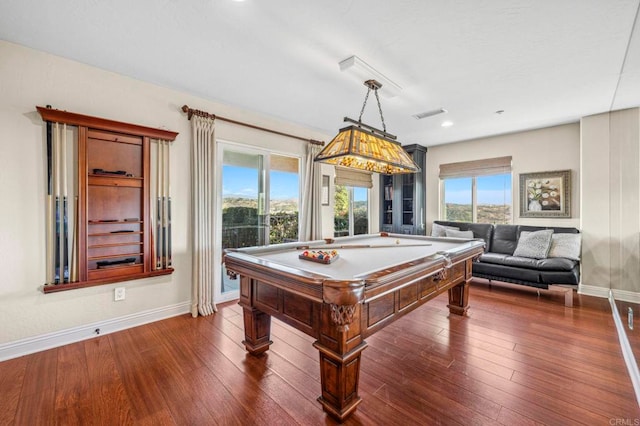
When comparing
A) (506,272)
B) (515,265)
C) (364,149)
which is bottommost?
(506,272)

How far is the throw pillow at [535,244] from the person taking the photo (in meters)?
3.97

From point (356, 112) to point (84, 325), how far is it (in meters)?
3.94

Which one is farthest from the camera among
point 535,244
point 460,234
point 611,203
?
point 460,234

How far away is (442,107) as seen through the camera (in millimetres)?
3621

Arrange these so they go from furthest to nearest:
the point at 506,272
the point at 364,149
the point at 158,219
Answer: the point at 506,272
the point at 158,219
the point at 364,149

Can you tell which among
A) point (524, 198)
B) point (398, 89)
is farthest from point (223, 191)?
point (524, 198)

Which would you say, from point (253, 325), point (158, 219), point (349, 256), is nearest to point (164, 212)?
point (158, 219)

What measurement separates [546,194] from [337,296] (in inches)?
191

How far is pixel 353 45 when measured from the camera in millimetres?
2238

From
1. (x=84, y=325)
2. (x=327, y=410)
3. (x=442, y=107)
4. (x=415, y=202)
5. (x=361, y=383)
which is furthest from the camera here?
(x=415, y=202)

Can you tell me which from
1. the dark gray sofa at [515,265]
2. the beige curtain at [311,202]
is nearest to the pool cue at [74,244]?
the beige curtain at [311,202]

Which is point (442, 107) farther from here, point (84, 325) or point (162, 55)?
point (84, 325)

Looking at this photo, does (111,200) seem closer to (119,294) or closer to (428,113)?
(119,294)

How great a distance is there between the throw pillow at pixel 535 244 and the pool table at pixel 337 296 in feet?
7.15
